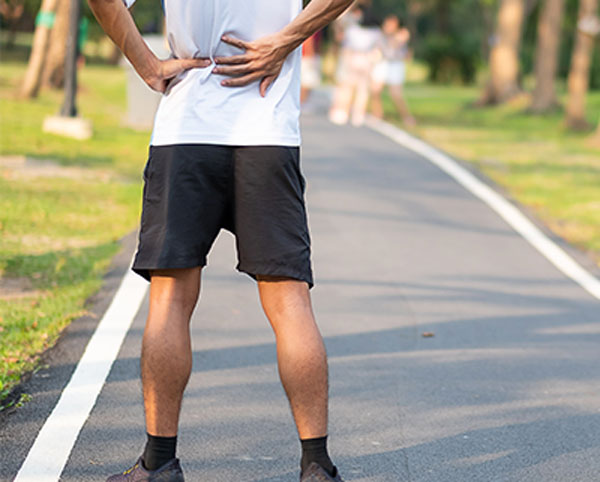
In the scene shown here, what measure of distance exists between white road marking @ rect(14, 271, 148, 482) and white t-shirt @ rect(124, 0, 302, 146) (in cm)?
128

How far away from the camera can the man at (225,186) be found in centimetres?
343

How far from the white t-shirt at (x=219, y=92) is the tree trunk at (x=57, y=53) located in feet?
73.6

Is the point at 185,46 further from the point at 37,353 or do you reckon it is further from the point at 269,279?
the point at 37,353

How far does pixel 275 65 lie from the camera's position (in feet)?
11.4

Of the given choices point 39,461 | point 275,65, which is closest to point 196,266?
point 275,65

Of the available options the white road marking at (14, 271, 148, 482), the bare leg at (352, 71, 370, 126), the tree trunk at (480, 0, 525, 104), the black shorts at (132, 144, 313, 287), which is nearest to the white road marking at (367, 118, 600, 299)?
the bare leg at (352, 71, 370, 126)

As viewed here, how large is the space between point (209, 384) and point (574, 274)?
3927 mm

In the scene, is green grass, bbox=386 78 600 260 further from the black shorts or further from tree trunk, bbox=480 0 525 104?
the black shorts

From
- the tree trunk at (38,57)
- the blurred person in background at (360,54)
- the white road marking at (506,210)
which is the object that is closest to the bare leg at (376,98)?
the blurred person in background at (360,54)

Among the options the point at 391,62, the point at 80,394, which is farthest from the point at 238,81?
the point at 391,62

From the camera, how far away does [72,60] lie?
51.3 ft

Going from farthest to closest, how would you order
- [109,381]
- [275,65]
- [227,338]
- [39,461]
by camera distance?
[227,338] → [109,381] → [39,461] → [275,65]

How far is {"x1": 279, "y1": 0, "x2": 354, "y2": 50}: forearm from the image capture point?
136 inches

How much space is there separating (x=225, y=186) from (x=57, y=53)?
23.6m
